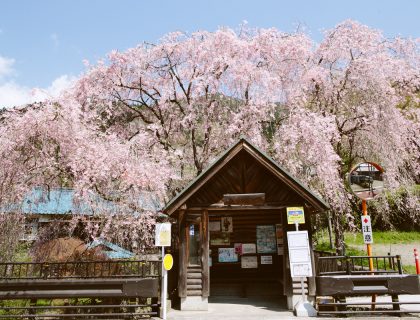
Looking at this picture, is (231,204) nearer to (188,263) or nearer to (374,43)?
(188,263)

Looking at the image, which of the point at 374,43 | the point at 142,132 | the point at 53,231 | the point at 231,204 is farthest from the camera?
the point at 374,43

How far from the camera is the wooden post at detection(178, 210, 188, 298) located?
10.7 metres

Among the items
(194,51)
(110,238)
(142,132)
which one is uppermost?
(194,51)

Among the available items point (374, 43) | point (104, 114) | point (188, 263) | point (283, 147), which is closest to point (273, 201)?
point (188, 263)

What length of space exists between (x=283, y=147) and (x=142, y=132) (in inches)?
263

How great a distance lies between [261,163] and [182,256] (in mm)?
3931

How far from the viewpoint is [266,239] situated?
13625mm

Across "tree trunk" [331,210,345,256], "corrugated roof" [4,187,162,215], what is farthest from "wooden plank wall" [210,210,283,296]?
"tree trunk" [331,210,345,256]

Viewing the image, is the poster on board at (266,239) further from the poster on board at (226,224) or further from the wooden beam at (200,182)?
the wooden beam at (200,182)

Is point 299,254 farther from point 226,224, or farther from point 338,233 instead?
point 338,233

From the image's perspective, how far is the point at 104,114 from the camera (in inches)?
687

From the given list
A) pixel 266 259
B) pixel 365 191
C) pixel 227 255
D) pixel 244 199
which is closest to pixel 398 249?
pixel 266 259

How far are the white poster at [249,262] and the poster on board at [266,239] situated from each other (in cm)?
38

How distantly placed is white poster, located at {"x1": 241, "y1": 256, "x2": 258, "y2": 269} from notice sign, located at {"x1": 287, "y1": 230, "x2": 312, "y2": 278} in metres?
3.95
